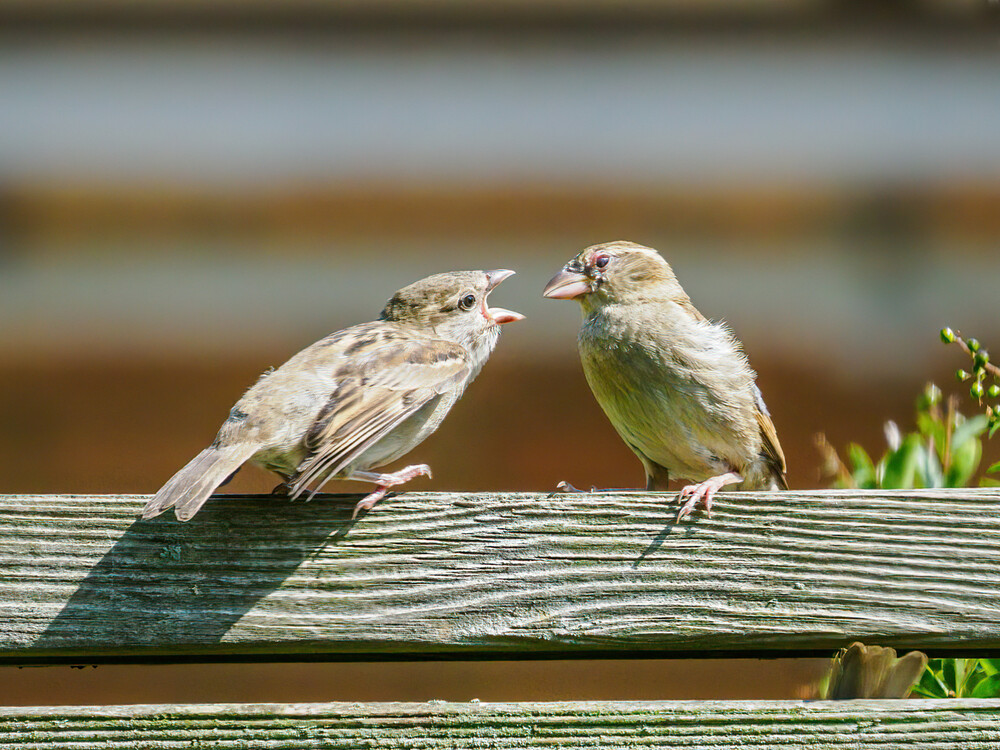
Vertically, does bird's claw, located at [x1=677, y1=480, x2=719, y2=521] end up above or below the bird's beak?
below

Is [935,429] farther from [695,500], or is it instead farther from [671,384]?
[695,500]

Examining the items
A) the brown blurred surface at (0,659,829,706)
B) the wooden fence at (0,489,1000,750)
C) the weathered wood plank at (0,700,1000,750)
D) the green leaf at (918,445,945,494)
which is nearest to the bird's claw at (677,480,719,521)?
the wooden fence at (0,489,1000,750)

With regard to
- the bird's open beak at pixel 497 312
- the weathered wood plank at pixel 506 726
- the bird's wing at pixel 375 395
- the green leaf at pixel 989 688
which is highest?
the bird's open beak at pixel 497 312

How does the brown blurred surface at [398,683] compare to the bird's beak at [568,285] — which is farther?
the brown blurred surface at [398,683]

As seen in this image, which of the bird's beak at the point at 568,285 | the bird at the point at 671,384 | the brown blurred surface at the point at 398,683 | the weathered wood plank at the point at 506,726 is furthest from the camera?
the brown blurred surface at the point at 398,683

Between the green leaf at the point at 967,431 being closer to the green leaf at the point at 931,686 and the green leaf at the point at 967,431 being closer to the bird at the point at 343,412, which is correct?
the green leaf at the point at 931,686

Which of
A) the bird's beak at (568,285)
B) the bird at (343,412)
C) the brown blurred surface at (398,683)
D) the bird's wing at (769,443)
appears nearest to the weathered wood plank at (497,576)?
the bird at (343,412)

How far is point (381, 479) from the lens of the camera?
2.42 m

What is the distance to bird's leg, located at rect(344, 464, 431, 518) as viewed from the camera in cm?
208

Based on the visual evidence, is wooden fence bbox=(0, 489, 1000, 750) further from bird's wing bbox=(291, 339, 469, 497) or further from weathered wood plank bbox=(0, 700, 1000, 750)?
bird's wing bbox=(291, 339, 469, 497)

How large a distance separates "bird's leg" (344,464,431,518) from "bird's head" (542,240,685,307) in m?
1.10

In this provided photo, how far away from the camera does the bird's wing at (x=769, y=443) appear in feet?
10.7

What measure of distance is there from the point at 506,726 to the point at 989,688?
3.30ft

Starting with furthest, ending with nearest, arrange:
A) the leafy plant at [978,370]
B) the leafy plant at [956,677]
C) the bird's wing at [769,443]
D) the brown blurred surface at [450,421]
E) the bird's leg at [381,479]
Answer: the brown blurred surface at [450,421]
the bird's wing at [769,443]
the leafy plant at [956,677]
the leafy plant at [978,370]
the bird's leg at [381,479]
